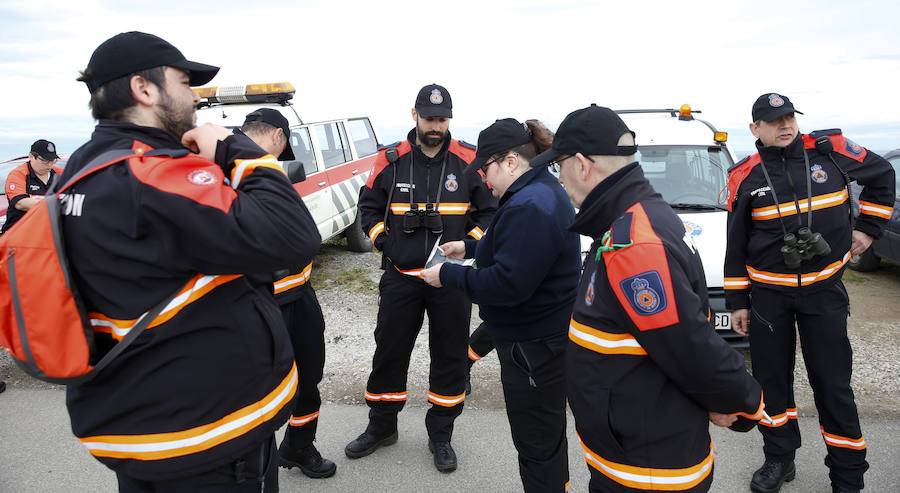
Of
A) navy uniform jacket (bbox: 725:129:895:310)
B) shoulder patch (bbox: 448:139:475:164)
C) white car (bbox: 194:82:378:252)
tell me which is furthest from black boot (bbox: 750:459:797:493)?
white car (bbox: 194:82:378:252)

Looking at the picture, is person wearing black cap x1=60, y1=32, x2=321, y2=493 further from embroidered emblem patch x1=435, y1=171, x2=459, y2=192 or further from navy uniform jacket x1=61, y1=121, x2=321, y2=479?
embroidered emblem patch x1=435, y1=171, x2=459, y2=192

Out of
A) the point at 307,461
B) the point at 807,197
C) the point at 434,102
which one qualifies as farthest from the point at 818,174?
the point at 307,461

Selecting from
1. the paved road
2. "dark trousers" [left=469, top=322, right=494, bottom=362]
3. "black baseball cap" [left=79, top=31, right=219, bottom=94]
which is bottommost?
the paved road

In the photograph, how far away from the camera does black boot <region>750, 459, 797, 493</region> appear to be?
3195 mm

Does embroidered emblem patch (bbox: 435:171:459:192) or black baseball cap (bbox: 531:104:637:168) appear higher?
black baseball cap (bbox: 531:104:637:168)

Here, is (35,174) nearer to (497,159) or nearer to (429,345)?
(429,345)

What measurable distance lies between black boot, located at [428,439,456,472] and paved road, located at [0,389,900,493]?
0.04 metres

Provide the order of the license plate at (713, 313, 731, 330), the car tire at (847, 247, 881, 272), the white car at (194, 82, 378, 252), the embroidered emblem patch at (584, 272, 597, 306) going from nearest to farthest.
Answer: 1. the embroidered emblem patch at (584, 272, 597, 306)
2. the license plate at (713, 313, 731, 330)
3. the white car at (194, 82, 378, 252)
4. the car tire at (847, 247, 881, 272)

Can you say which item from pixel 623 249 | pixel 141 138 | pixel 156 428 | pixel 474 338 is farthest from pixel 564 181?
pixel 474 338

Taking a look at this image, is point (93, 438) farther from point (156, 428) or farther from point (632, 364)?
point (632, 364)

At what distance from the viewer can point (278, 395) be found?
6.16ft

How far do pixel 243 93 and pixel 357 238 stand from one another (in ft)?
9.50

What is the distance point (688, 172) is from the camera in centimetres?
565

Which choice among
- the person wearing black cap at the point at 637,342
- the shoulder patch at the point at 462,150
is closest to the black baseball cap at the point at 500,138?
the person wearing black cap at the point at 637,342
